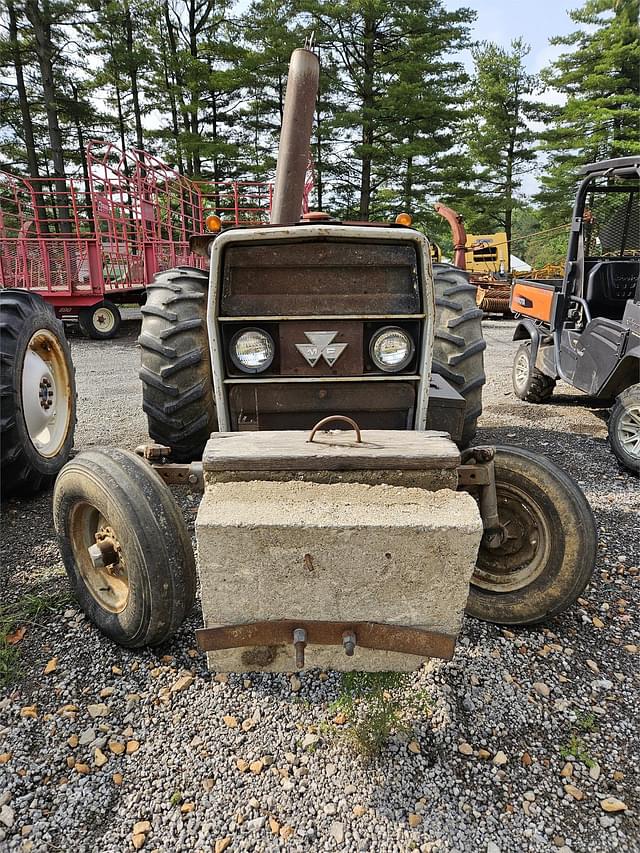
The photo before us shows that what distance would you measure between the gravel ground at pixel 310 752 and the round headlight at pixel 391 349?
4.07 ft

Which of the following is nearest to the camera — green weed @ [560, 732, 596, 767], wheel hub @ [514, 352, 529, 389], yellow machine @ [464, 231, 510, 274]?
green weed @ [560, 732, 596, 767]

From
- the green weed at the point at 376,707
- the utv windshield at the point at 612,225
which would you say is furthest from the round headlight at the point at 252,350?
the utv windshield at the point at 612,225

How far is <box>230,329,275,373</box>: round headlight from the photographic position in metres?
2.59

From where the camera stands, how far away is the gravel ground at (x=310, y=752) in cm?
175

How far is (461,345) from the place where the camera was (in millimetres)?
3857

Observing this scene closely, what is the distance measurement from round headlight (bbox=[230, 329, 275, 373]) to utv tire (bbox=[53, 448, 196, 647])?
65 cm

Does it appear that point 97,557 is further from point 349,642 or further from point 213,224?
point 213,224

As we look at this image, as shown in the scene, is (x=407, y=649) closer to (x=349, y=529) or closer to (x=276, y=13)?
(x=349, y=529)

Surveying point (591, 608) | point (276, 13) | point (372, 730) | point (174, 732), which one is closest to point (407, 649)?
point (372, 730)

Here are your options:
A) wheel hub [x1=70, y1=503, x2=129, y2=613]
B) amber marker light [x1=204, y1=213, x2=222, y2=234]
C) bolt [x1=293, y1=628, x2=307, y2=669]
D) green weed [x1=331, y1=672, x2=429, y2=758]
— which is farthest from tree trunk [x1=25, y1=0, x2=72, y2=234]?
bolt [x1=293, y1=628, x2=307, y2=669]

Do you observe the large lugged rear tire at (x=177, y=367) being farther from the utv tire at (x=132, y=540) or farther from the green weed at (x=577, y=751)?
the green weed at (x=577, y=751)

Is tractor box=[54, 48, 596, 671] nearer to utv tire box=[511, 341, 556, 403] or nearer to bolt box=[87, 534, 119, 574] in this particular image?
bolt box=[87, 534, 119, 574]

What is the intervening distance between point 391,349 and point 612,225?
5.78 meters

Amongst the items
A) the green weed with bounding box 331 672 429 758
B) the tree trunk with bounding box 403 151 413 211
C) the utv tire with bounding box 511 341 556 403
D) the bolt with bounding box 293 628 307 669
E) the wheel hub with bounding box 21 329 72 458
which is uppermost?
the tree trunk with bounding box 403 151 413 211
